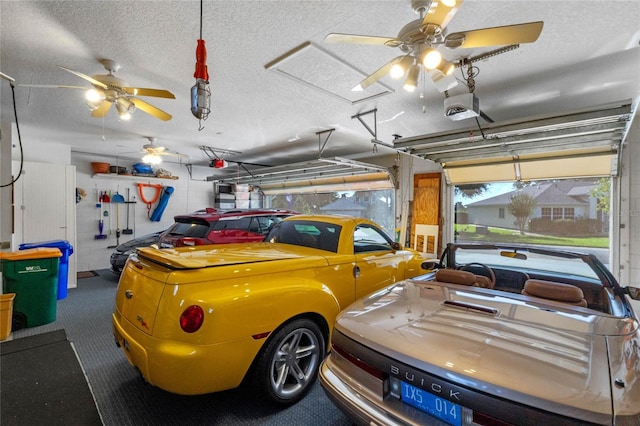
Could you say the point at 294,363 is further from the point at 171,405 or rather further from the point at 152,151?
the point at 152,151

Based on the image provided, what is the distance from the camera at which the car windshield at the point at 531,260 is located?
2407mm

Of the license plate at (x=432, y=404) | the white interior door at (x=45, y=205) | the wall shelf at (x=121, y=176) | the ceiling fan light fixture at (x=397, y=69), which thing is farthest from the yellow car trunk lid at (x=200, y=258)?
the wall shelf at (x=121, y=176)

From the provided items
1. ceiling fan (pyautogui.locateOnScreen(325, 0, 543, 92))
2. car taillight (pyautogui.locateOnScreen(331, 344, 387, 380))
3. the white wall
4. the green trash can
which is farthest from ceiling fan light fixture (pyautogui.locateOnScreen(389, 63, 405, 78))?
the white wall

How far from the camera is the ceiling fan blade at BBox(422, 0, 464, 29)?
176 cm

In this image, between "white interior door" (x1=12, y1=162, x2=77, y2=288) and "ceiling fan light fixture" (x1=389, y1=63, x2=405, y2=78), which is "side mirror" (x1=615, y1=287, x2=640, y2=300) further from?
"white interior door" (x1=12, y1=162, x2=77, y2=288)

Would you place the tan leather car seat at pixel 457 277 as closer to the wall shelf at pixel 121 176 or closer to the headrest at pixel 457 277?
the headrest at pixel 457 277

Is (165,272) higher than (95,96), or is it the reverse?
(95,96)

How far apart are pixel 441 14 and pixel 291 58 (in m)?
1.48

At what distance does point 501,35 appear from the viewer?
1965mm

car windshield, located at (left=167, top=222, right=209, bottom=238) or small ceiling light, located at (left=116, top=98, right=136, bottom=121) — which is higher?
small ceiling light, located at (left=116, top=98, right=136, bottom=121)

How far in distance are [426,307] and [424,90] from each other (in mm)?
2845

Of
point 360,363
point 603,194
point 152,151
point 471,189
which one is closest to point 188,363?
point 360,363

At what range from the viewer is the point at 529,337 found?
139 centimetres

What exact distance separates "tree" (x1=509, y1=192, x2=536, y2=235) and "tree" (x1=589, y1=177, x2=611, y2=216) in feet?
3.05
